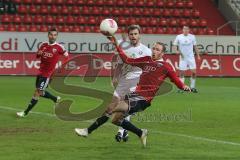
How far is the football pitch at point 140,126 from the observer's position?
10.7 metres

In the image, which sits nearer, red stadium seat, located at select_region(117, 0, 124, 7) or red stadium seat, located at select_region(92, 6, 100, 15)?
red stadium seat, located at select_region(92, 6, 100, 15)

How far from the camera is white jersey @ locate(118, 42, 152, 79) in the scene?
12156 mm

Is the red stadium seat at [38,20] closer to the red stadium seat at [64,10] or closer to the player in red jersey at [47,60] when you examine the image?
the red stadium seat at [64,10]

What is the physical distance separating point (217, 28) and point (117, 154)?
30201 millimetres

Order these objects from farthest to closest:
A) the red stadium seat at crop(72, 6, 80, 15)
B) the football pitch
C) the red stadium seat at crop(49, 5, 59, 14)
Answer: the red stadium seat at crop(72, 6, 80, 15) → the red stadium seat at crop(49, 5, 59, 14) → the football pitch

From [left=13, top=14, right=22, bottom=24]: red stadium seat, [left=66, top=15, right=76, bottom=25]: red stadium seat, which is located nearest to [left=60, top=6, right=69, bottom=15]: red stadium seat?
[left=66, top=15, right=76, bottom=25]: red stadium seat

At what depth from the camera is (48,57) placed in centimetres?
1739

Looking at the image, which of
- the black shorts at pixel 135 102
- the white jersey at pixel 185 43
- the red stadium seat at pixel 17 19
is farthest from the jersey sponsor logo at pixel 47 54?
the red stadium seat at pixel 17 19

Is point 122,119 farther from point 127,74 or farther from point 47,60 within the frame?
point 47,60

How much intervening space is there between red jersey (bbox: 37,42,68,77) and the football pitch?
3.44 feet

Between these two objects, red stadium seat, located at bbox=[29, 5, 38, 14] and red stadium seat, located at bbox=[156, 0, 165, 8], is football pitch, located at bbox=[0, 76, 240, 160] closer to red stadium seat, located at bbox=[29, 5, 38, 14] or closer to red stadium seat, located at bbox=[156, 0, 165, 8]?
red stadium seat, located at bbox=[29, 5, 38, 14]

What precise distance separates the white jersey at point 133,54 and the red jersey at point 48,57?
5001 mm

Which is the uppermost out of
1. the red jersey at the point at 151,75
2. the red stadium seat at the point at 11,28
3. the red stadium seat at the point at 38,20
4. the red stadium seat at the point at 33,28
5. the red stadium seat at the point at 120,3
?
the red jersey at the point at 151,75

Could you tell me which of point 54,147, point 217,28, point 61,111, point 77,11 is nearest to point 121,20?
point 77,11
